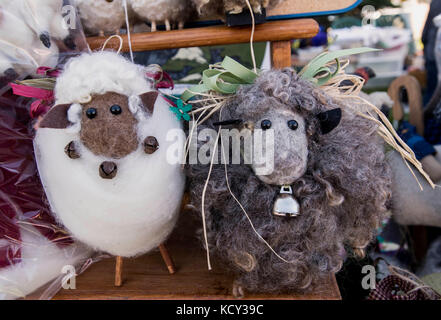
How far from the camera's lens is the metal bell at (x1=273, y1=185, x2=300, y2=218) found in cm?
54

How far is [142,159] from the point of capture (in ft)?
1.79

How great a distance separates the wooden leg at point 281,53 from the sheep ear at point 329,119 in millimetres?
154

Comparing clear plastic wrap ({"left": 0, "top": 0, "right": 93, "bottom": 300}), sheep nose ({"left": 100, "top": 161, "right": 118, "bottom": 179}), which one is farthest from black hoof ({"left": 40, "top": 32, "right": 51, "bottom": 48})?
sheep nose ({"left": 100, "top": 161, "right": 118, "bottom": 179})

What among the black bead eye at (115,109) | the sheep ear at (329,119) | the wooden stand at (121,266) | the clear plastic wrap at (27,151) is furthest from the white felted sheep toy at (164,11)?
the wooden stand at (121,266)

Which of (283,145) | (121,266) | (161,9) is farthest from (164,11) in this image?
(121,266)

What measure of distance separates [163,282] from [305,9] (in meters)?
0.58

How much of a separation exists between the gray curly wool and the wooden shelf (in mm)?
95

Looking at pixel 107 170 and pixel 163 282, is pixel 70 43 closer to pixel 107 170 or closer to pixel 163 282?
pixel 107 170

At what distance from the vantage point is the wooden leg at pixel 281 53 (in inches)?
25.4

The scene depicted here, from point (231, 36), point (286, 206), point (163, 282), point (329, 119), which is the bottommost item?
point (163, 282)

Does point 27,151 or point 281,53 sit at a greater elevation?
point 281,53

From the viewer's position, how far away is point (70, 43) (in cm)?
63

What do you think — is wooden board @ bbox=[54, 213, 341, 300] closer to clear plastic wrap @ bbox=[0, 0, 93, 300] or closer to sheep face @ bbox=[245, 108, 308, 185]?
clear plastic wrap @ bbox=[0, 0, 93, 300]

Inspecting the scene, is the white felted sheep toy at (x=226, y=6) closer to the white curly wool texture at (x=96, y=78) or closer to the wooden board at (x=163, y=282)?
the white curly wool texture at (x=96, y=78)
